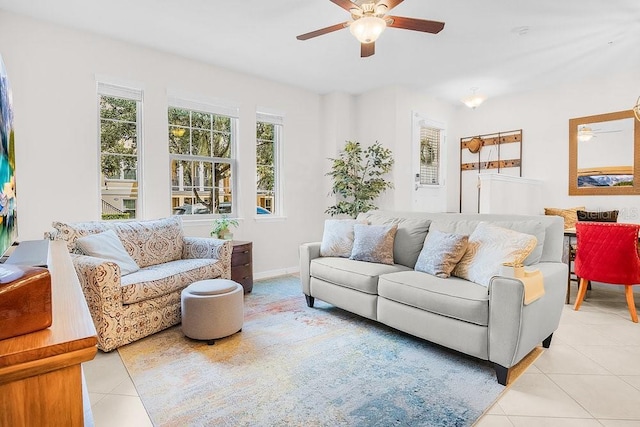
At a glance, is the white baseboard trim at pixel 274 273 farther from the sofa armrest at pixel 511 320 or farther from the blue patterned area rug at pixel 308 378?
the sofa armrest at pixel 511 320

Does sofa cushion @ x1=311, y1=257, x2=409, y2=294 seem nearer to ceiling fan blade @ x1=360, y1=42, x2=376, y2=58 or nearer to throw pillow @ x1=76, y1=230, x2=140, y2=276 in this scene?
throw pillow @ x1=76, y1=230, x2=140, y2=276

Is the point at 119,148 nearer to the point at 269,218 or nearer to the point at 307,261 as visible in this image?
the point at 269,218

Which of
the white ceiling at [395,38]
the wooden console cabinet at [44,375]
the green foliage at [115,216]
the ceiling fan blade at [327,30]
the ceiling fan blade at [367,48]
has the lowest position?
the wooden console cabinet at [44,375]

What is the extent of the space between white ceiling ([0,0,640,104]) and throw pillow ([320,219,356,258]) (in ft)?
6.25

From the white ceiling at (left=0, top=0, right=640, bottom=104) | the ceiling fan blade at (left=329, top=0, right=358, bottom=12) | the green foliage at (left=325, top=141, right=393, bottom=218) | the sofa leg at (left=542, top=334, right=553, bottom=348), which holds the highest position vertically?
the white ceiling at (left=0, top=0, right=640, bottom=104)

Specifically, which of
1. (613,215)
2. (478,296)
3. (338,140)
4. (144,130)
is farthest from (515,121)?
(144,130)

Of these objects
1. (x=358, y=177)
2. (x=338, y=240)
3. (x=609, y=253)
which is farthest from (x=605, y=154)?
(x=338, y=240)

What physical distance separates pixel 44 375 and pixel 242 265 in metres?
3.39

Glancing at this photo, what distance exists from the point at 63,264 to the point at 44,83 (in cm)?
258

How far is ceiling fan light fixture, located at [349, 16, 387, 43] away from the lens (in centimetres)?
239

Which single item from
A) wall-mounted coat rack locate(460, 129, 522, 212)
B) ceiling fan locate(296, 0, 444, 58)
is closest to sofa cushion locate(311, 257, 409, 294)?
ceiling fan locate(296, 0, 444, 58)

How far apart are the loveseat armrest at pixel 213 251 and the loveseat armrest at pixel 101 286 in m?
0.97

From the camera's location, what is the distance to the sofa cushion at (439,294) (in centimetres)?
213

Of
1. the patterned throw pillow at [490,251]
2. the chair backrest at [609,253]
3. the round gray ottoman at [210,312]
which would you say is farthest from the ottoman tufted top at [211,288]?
the chair backrest at [609,253]
